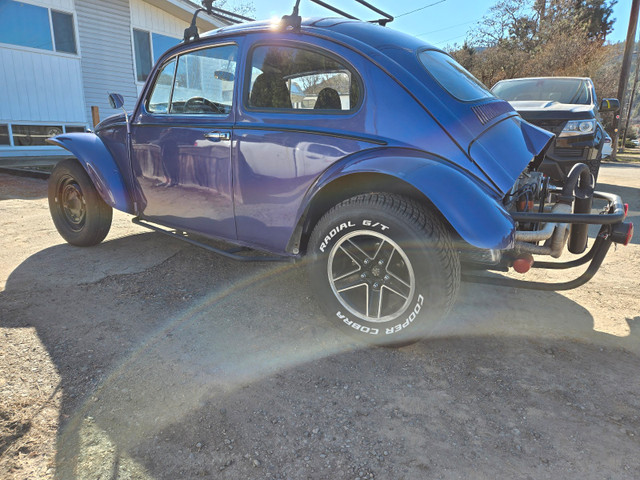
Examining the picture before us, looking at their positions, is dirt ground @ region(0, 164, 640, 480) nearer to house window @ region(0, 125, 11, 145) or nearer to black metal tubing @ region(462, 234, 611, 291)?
black metal tubing @ region(462, 234, 611, 291)

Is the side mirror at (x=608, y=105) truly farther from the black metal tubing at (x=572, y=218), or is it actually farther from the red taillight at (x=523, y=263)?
Answer: the red taillight at (x=523, y=263)

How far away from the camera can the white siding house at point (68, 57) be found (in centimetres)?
1100

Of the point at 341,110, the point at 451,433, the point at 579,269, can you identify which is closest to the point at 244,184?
the point at 341,110

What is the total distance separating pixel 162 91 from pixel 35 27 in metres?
10.7

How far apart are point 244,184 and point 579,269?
3232 mm

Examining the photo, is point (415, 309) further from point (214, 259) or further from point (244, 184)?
point (214, 259)

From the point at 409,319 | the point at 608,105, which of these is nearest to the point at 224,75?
the point at 409,319

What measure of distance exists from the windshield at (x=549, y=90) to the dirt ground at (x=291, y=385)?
4531 millimetres

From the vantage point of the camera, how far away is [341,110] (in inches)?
104

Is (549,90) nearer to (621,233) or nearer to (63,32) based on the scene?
(621,233)

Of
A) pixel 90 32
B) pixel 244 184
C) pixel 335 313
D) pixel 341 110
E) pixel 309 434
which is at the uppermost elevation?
pixel 90 32

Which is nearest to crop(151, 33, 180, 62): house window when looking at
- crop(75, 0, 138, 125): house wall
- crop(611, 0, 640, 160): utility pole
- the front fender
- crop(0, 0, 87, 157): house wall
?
crop(75, 0, 138, 125): house wall

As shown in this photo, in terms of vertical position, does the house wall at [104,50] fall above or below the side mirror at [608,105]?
above

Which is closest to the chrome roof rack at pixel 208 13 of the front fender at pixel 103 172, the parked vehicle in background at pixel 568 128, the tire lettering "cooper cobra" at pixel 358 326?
the front fender at pixel 103 172
